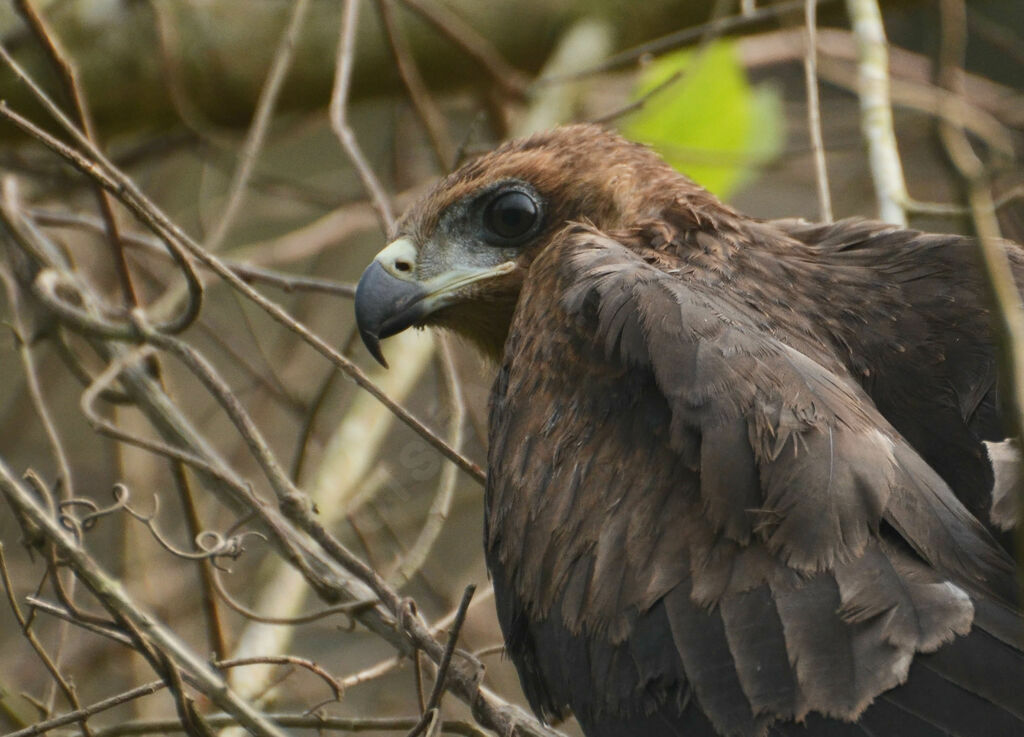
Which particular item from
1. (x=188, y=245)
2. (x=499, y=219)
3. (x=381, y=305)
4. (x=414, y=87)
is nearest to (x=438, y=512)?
(x=381, y=305)

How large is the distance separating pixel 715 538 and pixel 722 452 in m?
0.15

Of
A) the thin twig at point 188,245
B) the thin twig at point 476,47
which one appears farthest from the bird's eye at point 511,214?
the thin twig at point 476,47

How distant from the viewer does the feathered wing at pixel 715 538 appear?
2150 millimetres

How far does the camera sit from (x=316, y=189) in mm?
5195

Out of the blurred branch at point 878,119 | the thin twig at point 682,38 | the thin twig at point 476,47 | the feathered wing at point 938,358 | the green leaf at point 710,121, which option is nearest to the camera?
the feathered wing at point 938,358

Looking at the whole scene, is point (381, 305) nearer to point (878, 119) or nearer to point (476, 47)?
point (878, 119)

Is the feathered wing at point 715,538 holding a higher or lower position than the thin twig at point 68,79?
lower

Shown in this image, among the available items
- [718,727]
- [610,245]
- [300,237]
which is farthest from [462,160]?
[718,727]

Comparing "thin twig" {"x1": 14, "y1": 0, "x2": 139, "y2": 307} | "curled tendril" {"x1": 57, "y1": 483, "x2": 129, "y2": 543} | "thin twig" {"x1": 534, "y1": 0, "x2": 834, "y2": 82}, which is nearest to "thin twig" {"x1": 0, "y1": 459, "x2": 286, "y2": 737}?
"curled tendril" {"x1": 57, "y1": 483, "x2": 129, "y2": 543}

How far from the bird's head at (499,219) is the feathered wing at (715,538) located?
0.43 m

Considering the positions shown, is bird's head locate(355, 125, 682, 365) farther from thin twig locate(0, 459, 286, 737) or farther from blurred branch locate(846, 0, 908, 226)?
thin twig locate(0, 459, 286, 737)

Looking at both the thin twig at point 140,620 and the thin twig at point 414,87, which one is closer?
the thin twig at point 140,620

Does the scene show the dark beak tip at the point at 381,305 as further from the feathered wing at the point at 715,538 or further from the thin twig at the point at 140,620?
the thin twig at the point at 140,620

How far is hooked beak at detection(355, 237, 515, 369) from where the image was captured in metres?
3.16
